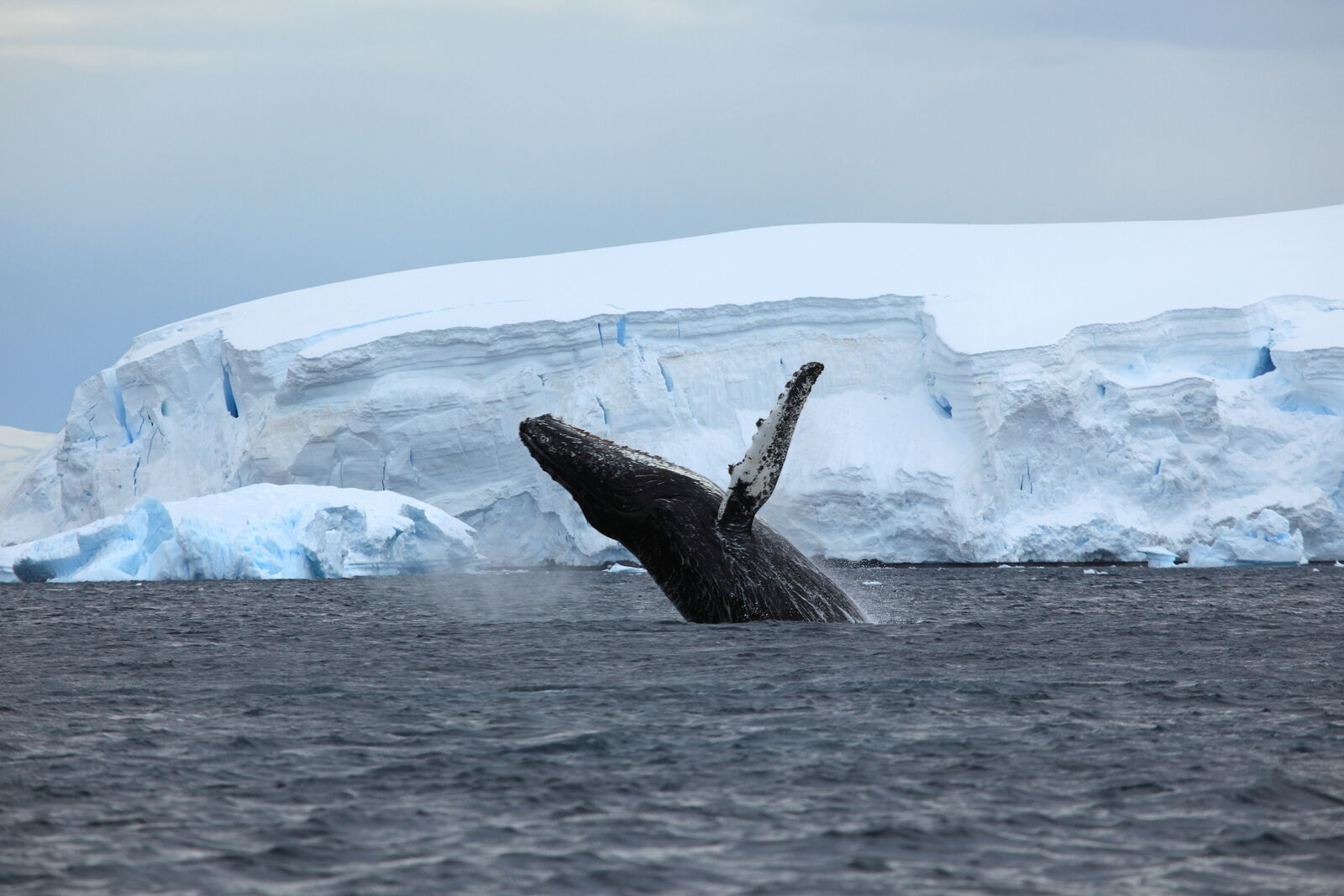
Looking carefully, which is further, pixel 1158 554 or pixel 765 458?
pixel 1158 554

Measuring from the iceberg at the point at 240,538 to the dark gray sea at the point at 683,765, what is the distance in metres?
13.4

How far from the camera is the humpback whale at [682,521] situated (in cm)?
860

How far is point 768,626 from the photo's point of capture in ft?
29.5

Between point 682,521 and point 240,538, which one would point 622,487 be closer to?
point 682,521

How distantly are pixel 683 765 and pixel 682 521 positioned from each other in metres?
3.09

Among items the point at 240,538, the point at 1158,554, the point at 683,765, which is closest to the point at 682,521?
the point at 683,765

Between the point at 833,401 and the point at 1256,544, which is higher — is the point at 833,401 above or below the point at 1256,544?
above

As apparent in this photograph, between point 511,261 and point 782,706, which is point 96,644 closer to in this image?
point 782,706

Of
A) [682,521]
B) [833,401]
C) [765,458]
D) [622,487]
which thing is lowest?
[682,521]

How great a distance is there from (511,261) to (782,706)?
35.9 metres

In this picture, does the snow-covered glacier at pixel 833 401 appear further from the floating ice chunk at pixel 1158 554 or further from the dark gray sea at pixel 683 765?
the dark gray sea at pixel 683 765

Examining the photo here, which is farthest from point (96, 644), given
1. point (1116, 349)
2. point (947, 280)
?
point (947, 280)

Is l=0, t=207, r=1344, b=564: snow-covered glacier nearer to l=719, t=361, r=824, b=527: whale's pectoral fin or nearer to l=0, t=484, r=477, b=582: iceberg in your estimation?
l=0, t=484, r=477, b=582: iceberg

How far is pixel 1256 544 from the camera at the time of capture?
2741cm
